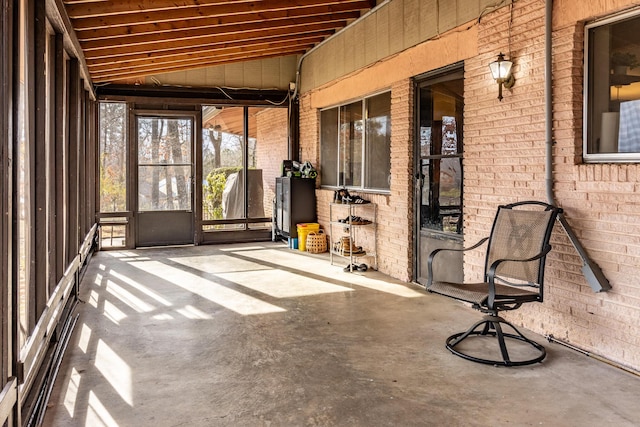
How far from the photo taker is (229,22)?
243 inches

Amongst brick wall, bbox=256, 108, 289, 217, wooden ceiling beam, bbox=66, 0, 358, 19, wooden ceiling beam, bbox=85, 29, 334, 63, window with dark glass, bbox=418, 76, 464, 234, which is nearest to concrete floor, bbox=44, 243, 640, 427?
window with dark glass, bbox=418, 76, 464, 234

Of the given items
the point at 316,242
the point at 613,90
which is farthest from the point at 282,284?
the point at 613,90

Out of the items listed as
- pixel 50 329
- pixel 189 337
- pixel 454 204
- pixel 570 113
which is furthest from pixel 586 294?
pixel 50 329

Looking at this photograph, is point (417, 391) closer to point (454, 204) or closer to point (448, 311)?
point (448, 311)

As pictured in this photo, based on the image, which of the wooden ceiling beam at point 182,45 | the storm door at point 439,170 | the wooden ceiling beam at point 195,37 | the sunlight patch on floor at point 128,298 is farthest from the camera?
the wooden ceiling beam at point 182,45

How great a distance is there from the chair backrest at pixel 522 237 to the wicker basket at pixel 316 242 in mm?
4405

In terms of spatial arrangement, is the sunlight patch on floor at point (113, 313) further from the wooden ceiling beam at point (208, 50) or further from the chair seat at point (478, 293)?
the wooden ceiling beam at point (208, 50)

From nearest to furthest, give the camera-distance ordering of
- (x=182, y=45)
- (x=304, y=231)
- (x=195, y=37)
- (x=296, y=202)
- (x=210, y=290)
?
1. (x=210, y=290)
2. (x=195, y=37)
3. (x=182, y=45)
4. (x=304, y=231)
5. (x=296, y=202)

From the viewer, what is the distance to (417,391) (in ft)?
10.0

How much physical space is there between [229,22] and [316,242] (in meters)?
3.73

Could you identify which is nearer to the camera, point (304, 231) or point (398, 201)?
point (398, 201)

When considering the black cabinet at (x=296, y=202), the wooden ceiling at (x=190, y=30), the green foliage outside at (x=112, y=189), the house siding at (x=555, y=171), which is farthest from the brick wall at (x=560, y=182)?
the green foliage outside at (x=112, y=189)

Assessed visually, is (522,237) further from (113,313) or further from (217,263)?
(217,263)

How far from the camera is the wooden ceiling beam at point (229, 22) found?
5.47 metres
